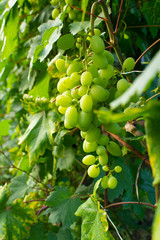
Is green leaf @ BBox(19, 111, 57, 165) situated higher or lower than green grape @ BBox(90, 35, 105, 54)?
lower

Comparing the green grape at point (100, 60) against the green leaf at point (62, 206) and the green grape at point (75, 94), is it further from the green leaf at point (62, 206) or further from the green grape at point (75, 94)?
the green leaf at point (62, 206)

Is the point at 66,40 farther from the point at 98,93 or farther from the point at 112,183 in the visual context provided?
the point at 112,183

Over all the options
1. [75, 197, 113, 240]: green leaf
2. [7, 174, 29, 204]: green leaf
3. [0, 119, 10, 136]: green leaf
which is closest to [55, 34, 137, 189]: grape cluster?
[75, 197, 113, 240]: green leaf

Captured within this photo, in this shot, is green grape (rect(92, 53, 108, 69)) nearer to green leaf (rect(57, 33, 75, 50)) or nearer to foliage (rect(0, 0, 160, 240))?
foliage (rect(0, 0, 160, 240))

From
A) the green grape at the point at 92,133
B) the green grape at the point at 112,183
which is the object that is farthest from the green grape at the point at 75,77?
the green grape at the point at 112,183

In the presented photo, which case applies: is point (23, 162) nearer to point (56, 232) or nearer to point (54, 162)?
point (54, 162)

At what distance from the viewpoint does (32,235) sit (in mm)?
866

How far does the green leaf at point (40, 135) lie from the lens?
74 centimetres

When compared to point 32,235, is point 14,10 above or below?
above

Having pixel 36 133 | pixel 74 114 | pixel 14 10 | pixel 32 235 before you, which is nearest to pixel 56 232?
pixel 32 235

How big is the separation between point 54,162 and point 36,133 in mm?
214

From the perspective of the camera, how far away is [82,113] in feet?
1.46

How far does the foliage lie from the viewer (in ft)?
1.44

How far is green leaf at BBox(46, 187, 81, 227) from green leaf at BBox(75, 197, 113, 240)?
15 cm
